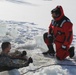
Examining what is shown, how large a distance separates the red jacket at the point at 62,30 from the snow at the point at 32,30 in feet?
1.42

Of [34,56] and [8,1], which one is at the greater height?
[8,1]

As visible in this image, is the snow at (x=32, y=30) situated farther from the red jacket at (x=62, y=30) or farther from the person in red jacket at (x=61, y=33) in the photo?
the red jacket at (x=62, y=30)

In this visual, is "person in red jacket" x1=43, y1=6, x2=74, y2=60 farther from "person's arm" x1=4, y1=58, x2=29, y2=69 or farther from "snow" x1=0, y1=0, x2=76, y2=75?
"person's arm" x1=4, y1=58, x2=29, y2=69

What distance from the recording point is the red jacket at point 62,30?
6191 millimetres

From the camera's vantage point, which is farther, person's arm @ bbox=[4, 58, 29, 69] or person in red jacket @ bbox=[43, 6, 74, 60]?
person in red jacket @ bbox=[43, 6, 74, 60]

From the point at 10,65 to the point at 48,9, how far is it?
317 inches

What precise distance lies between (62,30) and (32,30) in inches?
128

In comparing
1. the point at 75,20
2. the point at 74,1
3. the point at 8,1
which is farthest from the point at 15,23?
the point at 74,1

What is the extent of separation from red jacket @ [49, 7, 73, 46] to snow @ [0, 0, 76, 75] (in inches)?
17.0

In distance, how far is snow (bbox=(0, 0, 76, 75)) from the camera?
5477 mm

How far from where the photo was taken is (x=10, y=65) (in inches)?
214

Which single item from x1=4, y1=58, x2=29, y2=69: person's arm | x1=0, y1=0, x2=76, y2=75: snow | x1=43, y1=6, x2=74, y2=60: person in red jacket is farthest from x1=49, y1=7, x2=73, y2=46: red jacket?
x1=4, y1=58, x2=29, y2=69: person's arm

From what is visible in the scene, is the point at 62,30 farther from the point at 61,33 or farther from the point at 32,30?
the point at 32,30

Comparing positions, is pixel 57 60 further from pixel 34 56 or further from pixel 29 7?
pixel 29 7
